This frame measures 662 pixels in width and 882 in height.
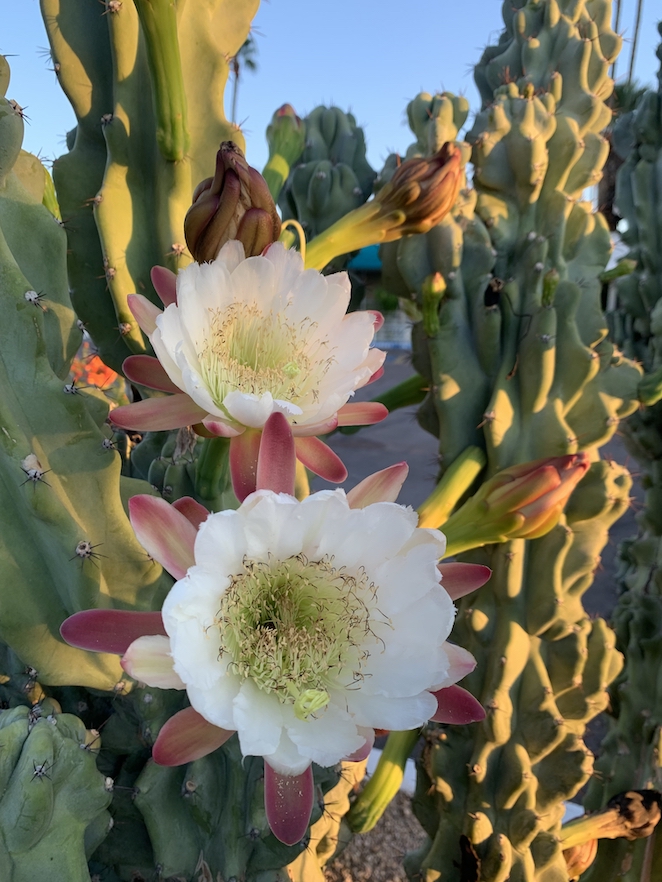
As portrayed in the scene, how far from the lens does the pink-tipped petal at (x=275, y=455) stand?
46 cm

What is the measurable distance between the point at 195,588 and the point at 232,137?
2.00 feet

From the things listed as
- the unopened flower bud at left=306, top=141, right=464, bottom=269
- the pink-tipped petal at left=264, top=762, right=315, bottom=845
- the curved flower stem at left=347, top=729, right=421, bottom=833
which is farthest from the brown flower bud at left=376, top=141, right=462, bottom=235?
the curved flower stem at left=347, top=729, right=421, bottom=833

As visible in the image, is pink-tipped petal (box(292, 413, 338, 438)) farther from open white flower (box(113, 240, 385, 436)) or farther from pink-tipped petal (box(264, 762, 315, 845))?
pink-tipped petal (box(264, 762, 315, 845))

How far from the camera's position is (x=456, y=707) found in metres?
0.48

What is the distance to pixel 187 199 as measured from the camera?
790mm

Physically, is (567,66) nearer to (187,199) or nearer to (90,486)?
(187,199)

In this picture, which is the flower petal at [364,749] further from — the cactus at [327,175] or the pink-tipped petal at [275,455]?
the cactus at [327,175]

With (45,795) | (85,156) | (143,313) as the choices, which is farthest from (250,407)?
(85,156)

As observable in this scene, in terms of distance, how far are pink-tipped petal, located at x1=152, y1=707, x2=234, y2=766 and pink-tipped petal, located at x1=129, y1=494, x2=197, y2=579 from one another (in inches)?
3.7

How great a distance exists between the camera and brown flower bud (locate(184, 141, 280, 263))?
57cm

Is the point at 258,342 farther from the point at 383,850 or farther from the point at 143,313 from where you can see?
the point at 383,850

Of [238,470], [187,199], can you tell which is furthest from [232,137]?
[238,470]

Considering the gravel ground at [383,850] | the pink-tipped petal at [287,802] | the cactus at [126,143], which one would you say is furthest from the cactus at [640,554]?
the pink-tipped petal at [287,802]

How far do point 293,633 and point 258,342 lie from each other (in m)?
0.24
